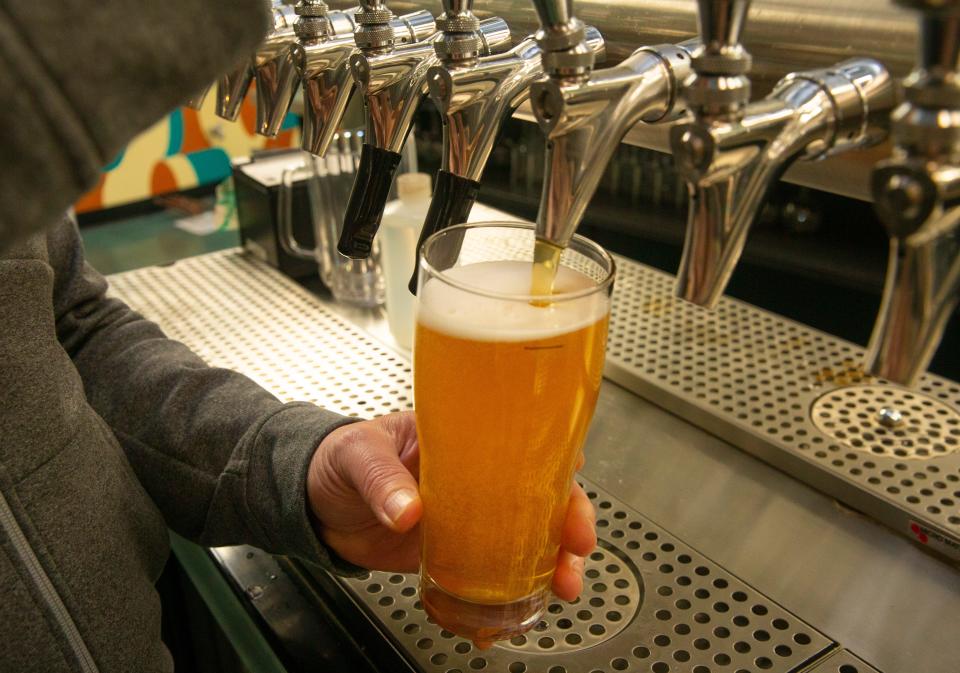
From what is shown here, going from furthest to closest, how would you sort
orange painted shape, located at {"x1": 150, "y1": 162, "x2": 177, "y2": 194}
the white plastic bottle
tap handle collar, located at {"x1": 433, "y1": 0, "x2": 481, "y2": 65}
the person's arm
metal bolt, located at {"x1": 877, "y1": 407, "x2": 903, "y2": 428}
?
1. orange painted shape, located at {"x1": 150, "y1": 162, "x2": 177, "y2": 194}
2. the white plastic bottle
3. metal bolt, located at {"x1": 877, "y1": 407, "x2": 903, "y2": 428}
4. tap handle collar, located at {"x1": 433, "y1": 0, "x2": 481, "y2": 65}
5. the person's arm

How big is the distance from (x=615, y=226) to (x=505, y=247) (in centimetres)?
173

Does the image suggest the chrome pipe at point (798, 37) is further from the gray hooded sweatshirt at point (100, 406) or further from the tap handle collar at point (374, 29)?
the gray hooded sweatshirt at point (100, 406)

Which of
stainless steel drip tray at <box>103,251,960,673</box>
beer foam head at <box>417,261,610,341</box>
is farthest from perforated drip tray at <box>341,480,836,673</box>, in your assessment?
beer foam head at <box>417,261,610,341</box>

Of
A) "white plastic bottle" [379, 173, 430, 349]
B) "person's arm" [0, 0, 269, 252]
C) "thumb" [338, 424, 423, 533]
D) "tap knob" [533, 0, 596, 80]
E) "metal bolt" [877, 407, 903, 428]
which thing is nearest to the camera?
"person's arm" [0, 0, 269, 252]

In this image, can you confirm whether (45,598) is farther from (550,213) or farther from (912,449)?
(912,449)

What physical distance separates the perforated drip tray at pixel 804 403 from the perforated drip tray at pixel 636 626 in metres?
0.19

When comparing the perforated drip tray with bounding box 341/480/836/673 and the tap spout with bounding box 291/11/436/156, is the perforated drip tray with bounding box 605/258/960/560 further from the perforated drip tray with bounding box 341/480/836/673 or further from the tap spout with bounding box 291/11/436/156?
the tap spout with bounding box 291/11/436/156

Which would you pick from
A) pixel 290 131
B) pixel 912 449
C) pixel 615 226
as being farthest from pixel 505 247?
pixel 290 131

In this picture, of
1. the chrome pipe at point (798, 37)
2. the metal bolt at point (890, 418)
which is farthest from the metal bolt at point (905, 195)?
the metal bolt at point (890, 418)

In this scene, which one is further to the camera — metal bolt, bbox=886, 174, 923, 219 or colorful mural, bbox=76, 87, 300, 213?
colorful mural, bbox=76, 87, 300, 213

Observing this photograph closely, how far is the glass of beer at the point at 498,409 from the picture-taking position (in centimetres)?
60

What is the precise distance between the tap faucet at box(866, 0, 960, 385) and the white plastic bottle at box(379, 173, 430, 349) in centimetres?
92

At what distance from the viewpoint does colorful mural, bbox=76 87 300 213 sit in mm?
3156

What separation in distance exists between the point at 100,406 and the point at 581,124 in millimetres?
774
